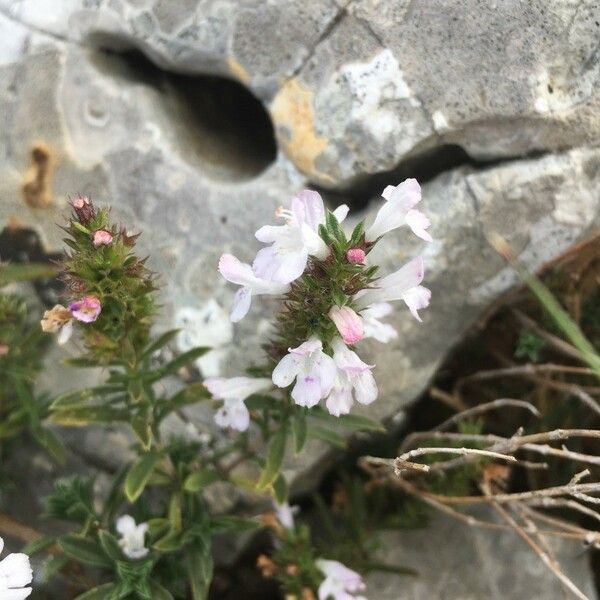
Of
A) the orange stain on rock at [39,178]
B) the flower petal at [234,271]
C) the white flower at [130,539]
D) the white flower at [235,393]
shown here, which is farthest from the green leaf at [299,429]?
the orange stain on rock at [39,178]

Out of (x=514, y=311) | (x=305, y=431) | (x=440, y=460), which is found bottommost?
(x=440, y=460)

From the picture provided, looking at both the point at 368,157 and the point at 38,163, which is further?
the point at 38,163

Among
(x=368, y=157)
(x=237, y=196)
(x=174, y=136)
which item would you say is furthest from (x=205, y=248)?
(x=368, y=157)

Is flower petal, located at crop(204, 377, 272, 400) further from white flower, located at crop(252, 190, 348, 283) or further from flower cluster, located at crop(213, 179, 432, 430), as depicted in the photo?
white flower, located at crop(252, 190, 348, 283)

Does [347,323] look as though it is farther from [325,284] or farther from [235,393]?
[235,393]

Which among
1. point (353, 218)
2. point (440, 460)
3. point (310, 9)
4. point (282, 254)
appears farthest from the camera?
point (440, 460)

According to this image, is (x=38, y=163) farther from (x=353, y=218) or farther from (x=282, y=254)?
(x=282, y=254)
